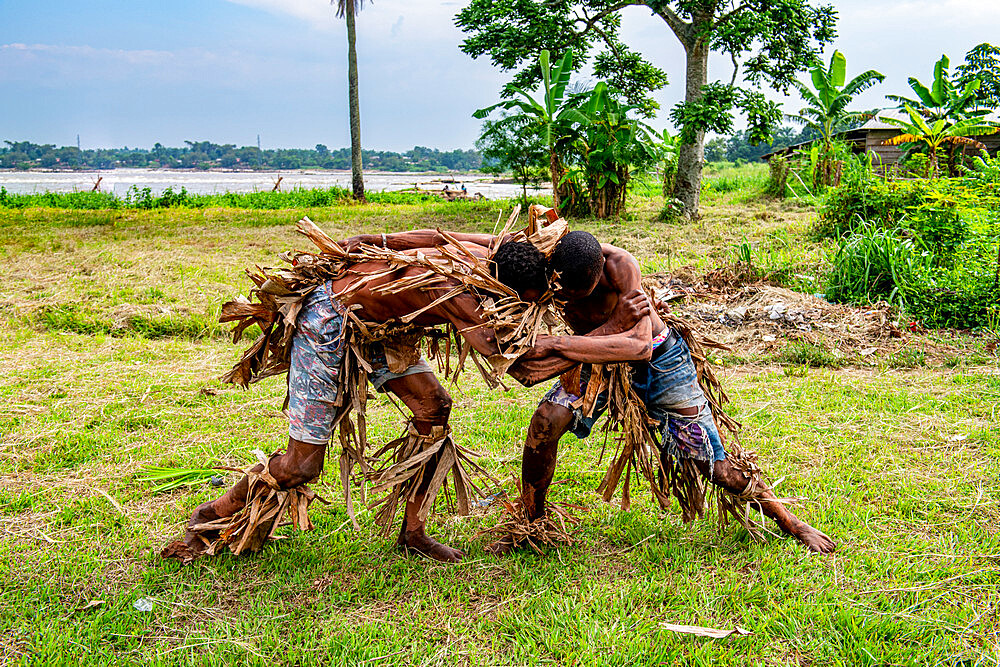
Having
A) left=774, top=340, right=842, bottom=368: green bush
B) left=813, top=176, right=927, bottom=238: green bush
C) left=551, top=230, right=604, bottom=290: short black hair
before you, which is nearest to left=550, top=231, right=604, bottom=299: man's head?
left=551, top=230, right=604, bottom=290: short black hair

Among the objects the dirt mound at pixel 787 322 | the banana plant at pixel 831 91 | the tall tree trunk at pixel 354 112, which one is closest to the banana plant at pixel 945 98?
the banana plant at pixel 831 91

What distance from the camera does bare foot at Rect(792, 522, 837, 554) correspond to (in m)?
3.09

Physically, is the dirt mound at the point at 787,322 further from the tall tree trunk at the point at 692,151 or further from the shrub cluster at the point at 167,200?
Answer: the shrub cluster at the point at 167,200

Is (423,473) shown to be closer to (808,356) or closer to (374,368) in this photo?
(374,368)

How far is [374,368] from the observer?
299 centimetres

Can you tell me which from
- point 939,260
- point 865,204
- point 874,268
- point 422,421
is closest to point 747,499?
point 422,421

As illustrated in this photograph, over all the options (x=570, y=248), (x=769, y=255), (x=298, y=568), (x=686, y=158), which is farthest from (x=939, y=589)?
(x=686, y=158)

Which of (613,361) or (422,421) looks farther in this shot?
(422,421)

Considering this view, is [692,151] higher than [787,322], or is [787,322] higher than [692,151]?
[692,151]

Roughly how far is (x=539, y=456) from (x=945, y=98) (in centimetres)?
1556

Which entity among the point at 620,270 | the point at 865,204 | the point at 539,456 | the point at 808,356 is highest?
the point at 865,204

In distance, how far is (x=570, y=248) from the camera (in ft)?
8.35

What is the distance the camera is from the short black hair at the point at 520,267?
2.64 m

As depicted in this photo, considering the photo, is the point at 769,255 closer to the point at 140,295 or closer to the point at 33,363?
the point at 140,295
